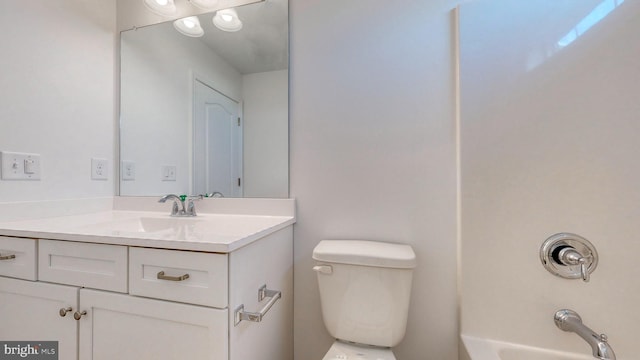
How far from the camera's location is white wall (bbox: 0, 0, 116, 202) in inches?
41.5

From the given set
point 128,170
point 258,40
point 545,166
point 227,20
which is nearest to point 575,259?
point 545,166

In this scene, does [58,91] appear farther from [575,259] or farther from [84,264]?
[575,259]

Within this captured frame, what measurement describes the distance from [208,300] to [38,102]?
1.23 meters

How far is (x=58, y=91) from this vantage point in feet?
3.95

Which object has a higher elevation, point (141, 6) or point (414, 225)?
point (141, 6)

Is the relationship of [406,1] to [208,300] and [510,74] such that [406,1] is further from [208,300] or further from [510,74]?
[208,300]

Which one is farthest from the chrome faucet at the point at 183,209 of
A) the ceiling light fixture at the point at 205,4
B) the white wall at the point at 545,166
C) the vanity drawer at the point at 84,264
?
the white wall at the point at 545,166

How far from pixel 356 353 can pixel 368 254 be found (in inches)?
14.5

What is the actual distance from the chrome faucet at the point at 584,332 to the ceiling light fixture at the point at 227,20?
6.04 feet

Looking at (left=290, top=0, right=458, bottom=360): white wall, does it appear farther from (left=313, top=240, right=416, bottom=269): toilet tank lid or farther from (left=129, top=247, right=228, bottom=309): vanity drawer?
(left=129, top=247, right=228, bottom=309): vanity drawer

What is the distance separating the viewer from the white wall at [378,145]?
1.09 meters

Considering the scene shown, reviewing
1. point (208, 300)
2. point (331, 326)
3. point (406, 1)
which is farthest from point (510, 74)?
point (208, 300)

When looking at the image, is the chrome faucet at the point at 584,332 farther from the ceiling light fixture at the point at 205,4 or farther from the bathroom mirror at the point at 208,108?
the ceiling light fixture at the point at 205,4

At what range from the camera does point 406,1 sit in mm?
1128
